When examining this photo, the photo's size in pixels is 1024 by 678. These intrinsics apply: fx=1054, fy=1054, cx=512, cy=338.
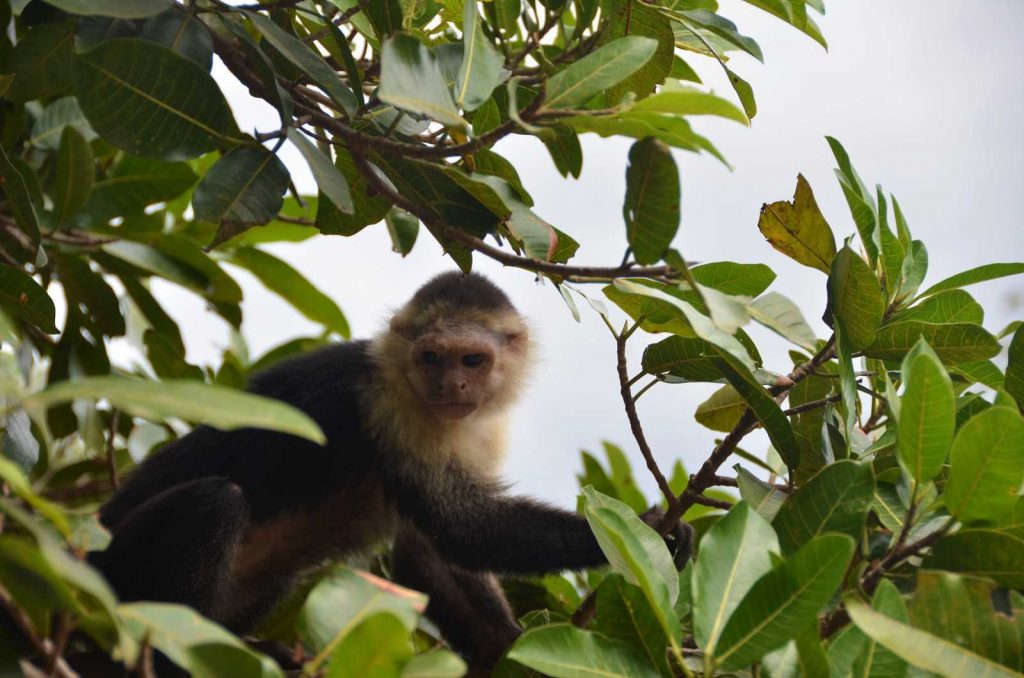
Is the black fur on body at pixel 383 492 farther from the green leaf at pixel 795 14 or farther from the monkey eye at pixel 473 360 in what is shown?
the green leaf at pixel 795 14

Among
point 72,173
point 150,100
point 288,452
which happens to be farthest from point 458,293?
point 150,100

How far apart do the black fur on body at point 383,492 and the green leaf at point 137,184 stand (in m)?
0.91

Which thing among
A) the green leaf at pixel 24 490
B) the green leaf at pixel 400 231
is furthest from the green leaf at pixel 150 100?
the green leaf at pixel 24 490

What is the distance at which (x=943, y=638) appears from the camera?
1.98 m

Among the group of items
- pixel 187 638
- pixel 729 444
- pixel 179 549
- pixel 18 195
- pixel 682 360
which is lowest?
pixel 179 549

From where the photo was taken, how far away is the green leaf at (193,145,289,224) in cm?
256

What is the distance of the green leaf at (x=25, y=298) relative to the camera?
10.4ft

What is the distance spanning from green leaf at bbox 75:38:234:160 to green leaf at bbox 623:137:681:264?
1.05 m

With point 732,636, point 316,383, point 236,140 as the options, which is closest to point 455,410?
point 316,383

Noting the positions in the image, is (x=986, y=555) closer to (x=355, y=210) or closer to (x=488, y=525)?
(x=355, y=210)

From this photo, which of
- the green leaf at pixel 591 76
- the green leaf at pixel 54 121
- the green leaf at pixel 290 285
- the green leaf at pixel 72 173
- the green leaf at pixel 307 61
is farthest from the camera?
the green leaf at pixel 290 285

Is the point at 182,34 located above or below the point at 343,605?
above

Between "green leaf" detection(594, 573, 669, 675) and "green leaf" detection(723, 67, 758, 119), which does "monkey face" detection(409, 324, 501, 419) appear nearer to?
"green leaf" detection(723, 67, 758, 119)

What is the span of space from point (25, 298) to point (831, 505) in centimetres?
241
